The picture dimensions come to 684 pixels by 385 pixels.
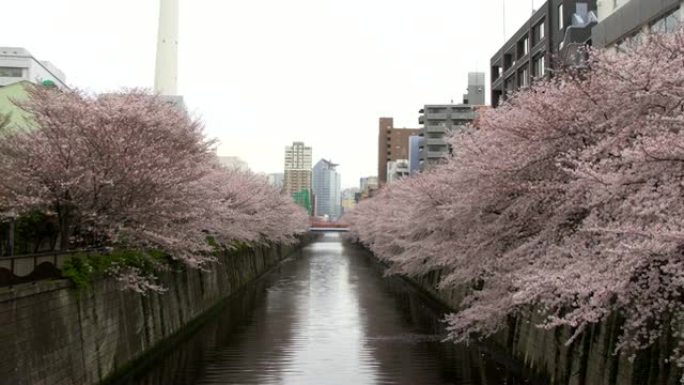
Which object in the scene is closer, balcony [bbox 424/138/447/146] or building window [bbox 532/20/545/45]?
building window [bbox 532/20/545/45]

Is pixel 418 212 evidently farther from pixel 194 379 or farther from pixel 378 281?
pixel 378 281

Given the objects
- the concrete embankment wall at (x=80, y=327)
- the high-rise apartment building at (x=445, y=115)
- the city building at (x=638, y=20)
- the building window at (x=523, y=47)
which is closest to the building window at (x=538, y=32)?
the building window at (x=523, y=47)

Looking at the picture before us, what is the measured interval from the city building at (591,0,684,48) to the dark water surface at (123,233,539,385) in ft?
46.6

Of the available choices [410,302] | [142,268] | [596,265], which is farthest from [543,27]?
[596,265]

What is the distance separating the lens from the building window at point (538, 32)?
5334 cm

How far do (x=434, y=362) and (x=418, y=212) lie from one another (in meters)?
10.3

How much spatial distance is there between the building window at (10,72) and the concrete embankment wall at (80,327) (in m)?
64.3

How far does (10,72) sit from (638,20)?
261 feet

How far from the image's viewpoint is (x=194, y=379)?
22.1m

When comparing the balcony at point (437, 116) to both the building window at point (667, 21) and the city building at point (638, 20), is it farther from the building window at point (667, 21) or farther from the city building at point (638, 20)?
the building window at point (667, 21)

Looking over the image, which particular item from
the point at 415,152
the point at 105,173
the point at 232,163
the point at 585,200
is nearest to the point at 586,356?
the point at 585,200

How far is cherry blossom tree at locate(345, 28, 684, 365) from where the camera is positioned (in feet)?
36.1

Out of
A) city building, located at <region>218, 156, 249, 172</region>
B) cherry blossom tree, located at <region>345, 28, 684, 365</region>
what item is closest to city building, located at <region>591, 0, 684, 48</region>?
cherry blossom tree, located at <region>345, 28, 684, 365</region>

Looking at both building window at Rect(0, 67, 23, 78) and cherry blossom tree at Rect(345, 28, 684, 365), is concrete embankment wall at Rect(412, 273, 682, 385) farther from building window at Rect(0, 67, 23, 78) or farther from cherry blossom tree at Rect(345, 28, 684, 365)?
building window at Rect(0, 67, 23, 78)
